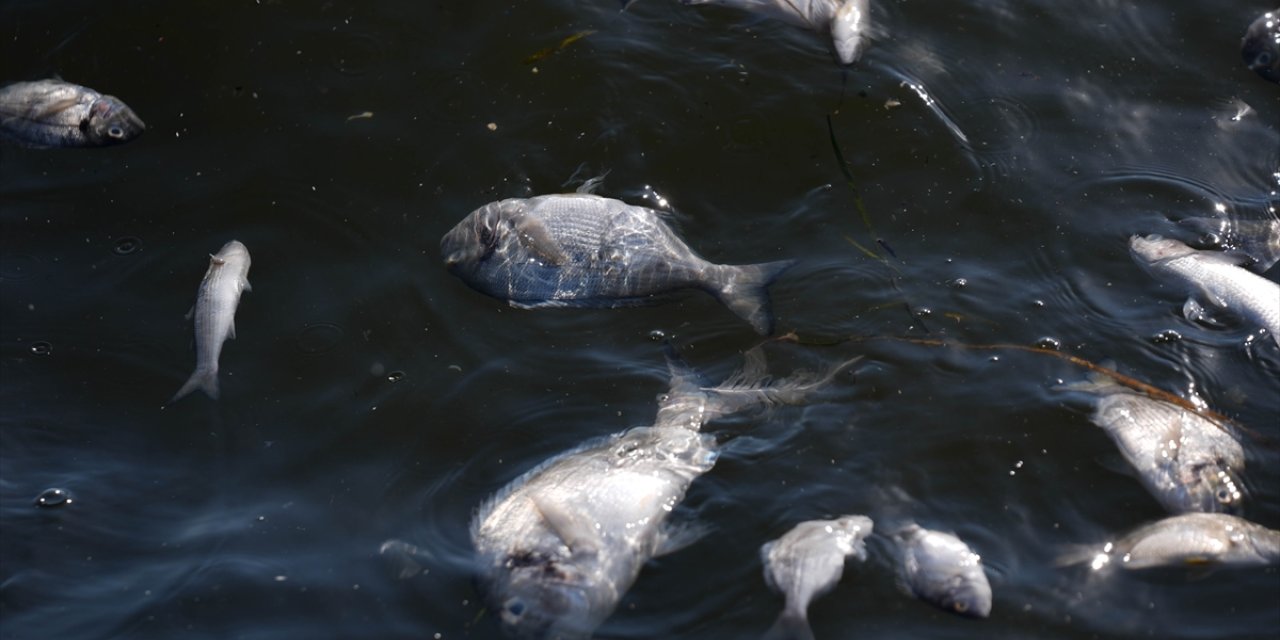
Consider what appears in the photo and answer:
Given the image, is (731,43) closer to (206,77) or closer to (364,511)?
(206,77)

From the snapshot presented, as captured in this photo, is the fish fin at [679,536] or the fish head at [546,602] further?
the fish fin at [679,536]

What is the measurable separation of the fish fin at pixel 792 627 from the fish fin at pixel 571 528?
74 cm

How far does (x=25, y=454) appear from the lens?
536 centimetres

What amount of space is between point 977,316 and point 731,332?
1.17m

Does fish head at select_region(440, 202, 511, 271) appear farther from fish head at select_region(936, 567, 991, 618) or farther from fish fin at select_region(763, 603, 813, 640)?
fish head at select_region(936, 567, 991, 618)

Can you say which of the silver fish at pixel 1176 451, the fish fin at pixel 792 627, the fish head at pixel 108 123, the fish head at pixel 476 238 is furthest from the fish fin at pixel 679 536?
the fish head at pixel 108 123

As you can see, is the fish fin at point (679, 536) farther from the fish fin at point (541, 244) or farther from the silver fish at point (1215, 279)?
the silver fish at point (1215, 279)

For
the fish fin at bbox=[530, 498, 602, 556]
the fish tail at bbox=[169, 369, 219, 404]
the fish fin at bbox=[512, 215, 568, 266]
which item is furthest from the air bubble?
the fish fin at bbox=[530, 498, 602, 556]

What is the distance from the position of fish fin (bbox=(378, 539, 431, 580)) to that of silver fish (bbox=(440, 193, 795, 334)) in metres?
1.28

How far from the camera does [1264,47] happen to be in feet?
22.3

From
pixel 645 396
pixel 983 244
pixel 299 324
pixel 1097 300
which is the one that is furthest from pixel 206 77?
pixel 1097 300

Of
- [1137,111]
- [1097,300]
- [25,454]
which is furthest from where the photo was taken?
[1137,111]

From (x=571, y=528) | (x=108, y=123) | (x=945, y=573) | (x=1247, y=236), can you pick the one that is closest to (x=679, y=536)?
(x=571, y=528)

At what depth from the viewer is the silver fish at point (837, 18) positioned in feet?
20.9
